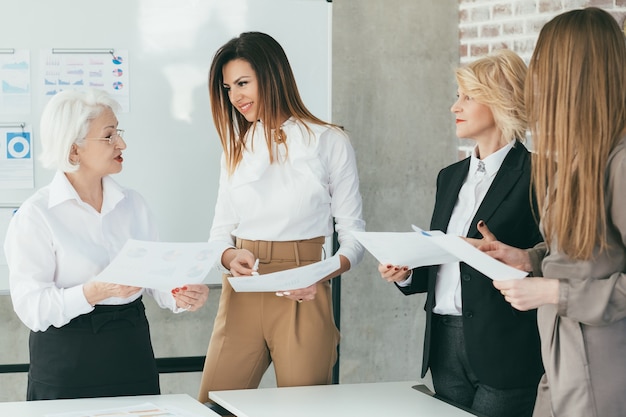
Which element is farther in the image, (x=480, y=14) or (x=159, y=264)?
(x=480, y=14)

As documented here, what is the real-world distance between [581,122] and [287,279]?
42.3 inches

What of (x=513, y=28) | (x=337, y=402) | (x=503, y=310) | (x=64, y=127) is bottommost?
(x=337, y=402)

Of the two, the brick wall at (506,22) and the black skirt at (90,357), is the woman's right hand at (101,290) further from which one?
the brick wall at (506,22)

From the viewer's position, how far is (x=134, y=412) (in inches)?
98.9

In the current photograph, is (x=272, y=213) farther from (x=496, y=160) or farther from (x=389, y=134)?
(x=389, y=134)

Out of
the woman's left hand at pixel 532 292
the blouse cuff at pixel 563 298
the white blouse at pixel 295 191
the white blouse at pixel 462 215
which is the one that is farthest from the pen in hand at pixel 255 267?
the blouse cuff at pixel 563 298

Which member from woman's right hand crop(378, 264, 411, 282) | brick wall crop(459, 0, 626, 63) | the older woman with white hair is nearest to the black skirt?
the older woman with white hair

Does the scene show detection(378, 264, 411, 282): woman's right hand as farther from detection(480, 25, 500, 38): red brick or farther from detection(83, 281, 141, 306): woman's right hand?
detection(480, 25, 500, 38): red brick

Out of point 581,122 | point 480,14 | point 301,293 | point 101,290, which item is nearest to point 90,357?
point 101,290

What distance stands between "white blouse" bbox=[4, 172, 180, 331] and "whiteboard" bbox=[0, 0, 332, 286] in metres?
1.07

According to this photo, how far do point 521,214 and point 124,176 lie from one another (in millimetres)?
1997

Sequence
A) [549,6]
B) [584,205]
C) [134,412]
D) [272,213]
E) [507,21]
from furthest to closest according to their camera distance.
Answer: [507,21]
[549,6]
[272,213]
[134,412]
[584,205]

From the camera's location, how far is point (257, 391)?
9.26 feet

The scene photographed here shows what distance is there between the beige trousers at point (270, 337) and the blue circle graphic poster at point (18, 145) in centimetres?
135
